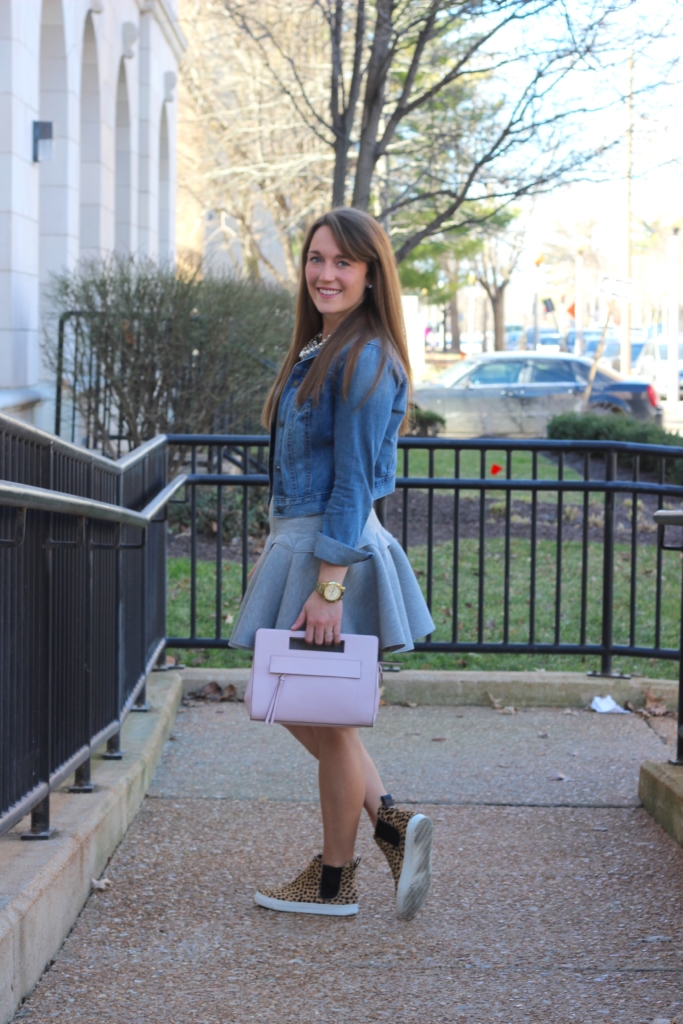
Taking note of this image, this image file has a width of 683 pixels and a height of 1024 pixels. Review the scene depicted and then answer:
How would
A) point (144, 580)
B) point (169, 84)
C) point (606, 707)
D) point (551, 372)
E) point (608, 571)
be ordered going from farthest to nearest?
point (551, 372) < point (169, 84) < point (608, 571) < point (606, 707) < point (144, 580)

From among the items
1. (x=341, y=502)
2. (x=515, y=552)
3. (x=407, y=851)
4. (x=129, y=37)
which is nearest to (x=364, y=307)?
(x=341, y=502)

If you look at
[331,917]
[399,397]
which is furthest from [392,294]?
[331,917]

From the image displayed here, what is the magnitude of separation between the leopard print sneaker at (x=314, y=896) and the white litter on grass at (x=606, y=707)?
8.32 feet

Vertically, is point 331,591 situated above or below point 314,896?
above

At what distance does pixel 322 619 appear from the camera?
10.3 ft

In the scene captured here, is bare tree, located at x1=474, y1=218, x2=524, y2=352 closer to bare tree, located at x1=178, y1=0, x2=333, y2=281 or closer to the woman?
bare tree, located at x1=178, y1=0, x2=333, y2=281

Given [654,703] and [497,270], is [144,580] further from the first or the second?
[497,270]

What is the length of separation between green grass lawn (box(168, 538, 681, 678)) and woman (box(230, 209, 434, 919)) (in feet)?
8.39

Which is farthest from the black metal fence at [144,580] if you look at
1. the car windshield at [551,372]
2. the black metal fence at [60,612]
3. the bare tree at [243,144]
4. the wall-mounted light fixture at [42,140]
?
the bare tree at [243,144]

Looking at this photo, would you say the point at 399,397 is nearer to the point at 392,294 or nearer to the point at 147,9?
the point at 392,294

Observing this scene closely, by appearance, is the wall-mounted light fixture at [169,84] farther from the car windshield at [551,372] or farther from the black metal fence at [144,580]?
the black metal fence at [144,580]

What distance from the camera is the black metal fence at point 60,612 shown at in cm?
294

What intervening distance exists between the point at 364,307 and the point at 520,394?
16.8m

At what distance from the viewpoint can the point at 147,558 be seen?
519 cm
